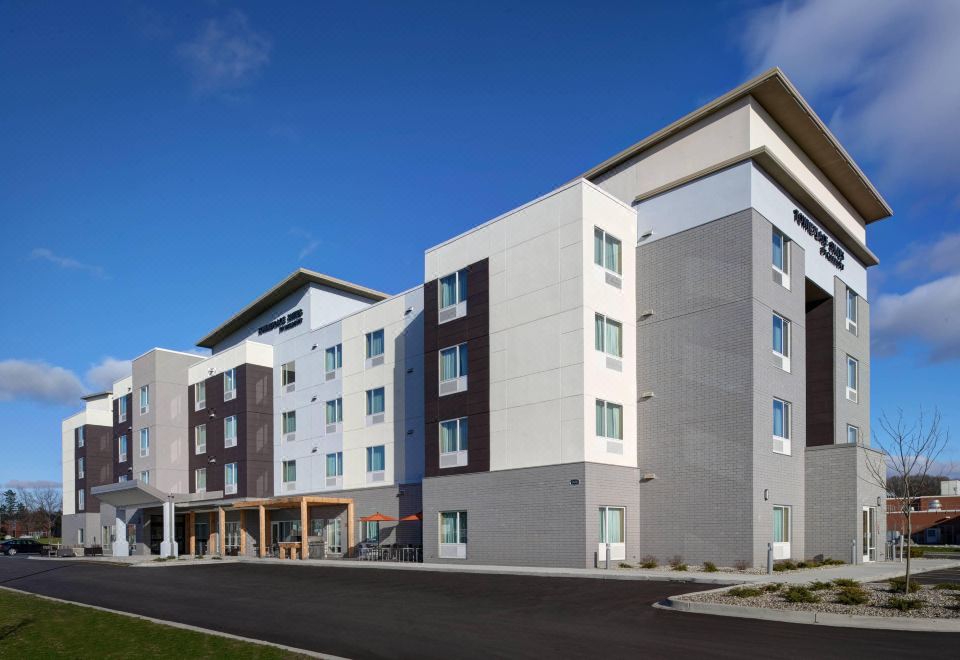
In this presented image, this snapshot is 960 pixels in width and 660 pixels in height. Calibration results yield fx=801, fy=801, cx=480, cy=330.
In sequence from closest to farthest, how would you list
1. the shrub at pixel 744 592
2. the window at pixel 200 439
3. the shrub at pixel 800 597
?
the shrub at pixel 800 597 → the shrub at pixel 744 592 → the window at pixel 200 439

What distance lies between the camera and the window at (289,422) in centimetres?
4531

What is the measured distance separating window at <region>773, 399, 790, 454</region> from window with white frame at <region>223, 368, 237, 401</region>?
31.9m

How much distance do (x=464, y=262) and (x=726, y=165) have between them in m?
10.5

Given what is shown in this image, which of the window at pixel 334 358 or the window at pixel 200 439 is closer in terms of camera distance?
the window at pixel 334 358

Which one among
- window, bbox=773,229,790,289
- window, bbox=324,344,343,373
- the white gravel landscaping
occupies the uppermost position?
window, bbox=773,229,790,289

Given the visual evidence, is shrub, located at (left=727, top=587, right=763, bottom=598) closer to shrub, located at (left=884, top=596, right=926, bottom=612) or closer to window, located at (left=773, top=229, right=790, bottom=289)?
shrub, located at (left=884, top=596, right=926, bottom=612)

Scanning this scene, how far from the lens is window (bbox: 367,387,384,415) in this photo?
38.8 meters

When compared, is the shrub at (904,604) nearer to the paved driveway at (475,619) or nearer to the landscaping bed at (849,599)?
the landscaping bed at (849,599)

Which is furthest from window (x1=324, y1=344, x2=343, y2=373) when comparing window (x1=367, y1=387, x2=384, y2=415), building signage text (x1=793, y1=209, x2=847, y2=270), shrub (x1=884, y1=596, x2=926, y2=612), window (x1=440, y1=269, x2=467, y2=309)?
shrub (x1=884, y1=596, x2=926, y2=612)

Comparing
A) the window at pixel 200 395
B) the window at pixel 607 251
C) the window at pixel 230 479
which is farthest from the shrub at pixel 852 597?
the window at pixel 200 395

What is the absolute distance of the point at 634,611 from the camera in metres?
15.5

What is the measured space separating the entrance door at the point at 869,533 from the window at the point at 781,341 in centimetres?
645

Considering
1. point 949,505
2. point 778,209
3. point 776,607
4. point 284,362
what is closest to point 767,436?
point 778,209

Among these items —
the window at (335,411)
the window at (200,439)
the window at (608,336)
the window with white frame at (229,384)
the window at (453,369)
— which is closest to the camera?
the window at (608,336)
